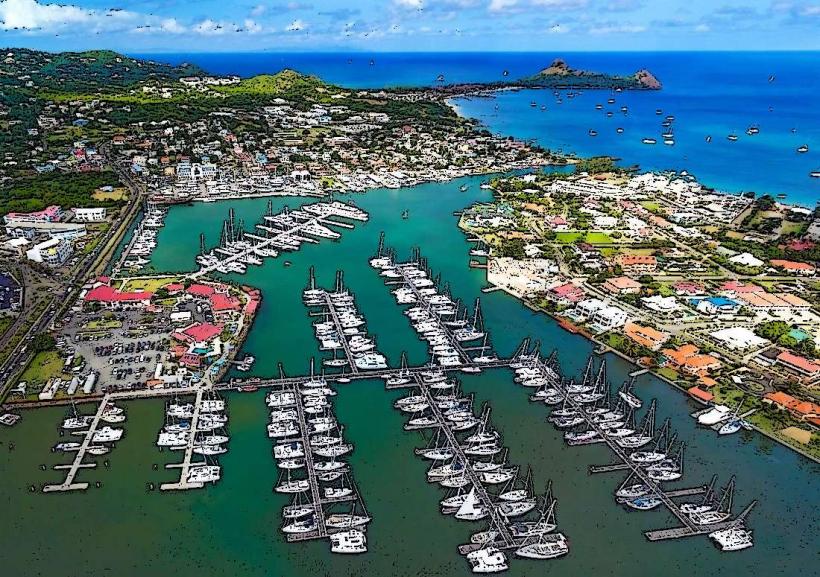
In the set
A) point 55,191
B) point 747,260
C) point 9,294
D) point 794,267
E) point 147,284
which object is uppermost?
point 55,191

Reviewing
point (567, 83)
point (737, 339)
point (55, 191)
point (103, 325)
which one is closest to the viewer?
point (103, 325)

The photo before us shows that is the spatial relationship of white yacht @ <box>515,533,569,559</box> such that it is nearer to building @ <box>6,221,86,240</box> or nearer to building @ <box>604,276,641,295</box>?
building @ <box>604,276,641,295</box>

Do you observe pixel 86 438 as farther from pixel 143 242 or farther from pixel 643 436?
pixel 143 242

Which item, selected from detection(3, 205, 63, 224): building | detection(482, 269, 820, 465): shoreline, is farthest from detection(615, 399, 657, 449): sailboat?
detection(3, 205, 63, 224): building

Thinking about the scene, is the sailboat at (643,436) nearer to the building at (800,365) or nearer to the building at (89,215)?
the building at (800,365)

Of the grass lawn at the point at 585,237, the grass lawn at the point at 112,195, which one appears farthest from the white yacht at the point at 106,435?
the grass lawn at the point at 112,195

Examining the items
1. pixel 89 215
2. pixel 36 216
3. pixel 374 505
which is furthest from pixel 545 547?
pixel 36 216
